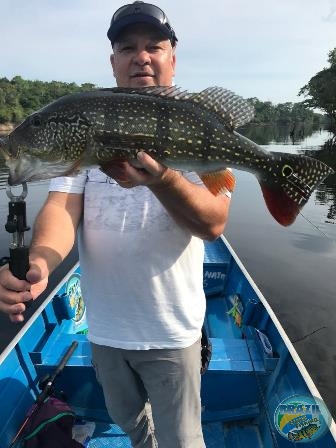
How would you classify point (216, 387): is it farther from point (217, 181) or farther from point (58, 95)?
point (58, 95)

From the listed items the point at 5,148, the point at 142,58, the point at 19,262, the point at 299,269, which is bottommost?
the point at 299,269

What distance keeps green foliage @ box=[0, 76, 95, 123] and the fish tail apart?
90.3 metres

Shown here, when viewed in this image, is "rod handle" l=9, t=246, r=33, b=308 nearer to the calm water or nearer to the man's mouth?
the man's mouth

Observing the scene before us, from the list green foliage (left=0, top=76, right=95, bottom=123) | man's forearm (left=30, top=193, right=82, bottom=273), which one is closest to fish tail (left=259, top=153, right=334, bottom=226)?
man's forearm (left=30, top=193, right=82, bottom=273)

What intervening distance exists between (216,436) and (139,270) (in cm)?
347

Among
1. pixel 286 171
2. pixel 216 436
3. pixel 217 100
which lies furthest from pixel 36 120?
pixel 216 436

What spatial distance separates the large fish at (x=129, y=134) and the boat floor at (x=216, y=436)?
12.8 feet

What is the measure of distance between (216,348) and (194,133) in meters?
3.61

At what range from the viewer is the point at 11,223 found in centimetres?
242

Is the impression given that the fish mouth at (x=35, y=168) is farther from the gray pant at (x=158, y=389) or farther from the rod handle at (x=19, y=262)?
the gray pant at (x=158, y=389)

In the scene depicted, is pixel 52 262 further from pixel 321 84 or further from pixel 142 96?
pixel 321 84

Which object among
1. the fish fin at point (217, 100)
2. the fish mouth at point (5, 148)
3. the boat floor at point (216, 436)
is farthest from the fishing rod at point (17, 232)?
the boat floor at point (216, 436)

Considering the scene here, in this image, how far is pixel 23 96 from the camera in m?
118

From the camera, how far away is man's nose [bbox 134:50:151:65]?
2.80m
